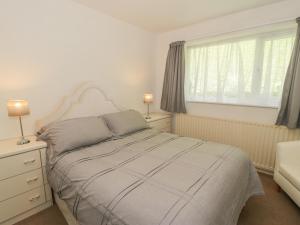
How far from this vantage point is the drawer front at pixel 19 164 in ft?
4.82

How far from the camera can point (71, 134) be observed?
1771 mm

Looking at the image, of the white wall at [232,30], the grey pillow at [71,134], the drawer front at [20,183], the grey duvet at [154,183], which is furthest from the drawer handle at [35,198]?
the white wall at [232,30]

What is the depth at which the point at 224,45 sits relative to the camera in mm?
2656

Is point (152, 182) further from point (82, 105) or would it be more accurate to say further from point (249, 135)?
point (249, 135)

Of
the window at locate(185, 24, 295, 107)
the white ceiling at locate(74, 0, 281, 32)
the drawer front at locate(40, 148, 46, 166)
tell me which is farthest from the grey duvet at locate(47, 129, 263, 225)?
the white ceiling at locate(74, 0, 281, 32)

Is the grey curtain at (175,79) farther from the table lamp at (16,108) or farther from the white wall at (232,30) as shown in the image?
the table lamp at (16,108)

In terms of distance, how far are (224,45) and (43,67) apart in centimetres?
257

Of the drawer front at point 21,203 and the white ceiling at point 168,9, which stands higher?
the white ceiling at point 168,9

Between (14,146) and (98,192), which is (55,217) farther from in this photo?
(98,192)

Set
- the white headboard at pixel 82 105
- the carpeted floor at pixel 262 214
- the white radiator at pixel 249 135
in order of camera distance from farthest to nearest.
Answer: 1. the white radiator at pixel 249 135
2. the white headboard at pixel 82 105
3. the carpeted floor at pixel 262 214

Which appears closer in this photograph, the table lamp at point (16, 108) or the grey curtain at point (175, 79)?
the table lamp at point (16, 108)

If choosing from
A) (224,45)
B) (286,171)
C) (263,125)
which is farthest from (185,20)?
(286,171)

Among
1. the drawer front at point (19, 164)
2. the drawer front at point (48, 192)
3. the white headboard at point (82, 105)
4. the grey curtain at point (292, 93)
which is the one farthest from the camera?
the white headboard at point (82, 105)

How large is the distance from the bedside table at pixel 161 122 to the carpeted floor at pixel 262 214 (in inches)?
67.0
